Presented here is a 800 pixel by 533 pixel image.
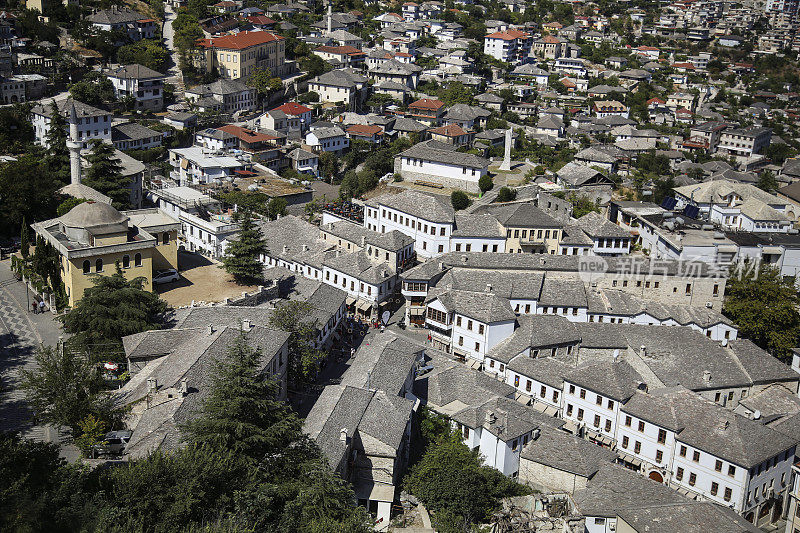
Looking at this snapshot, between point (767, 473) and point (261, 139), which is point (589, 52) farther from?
point (767, 473)

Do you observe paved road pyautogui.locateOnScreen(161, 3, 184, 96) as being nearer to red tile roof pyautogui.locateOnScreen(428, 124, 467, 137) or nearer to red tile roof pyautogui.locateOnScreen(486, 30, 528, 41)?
red tile roof pyautogui.locateOnScreen(428, 124, 467, 137)

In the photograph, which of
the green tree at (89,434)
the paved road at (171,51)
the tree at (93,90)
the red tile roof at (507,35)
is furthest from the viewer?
the red tile roof at (507,35)

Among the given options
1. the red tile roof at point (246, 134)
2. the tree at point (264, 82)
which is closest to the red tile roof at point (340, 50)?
the tree at point (264, 82)

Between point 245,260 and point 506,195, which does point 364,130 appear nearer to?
point 506,195

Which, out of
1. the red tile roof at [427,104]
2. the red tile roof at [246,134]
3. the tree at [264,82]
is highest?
the tree at [264,82]

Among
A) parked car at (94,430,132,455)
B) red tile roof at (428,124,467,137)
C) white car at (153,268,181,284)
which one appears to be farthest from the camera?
red tile roof at (428,124,467,137)

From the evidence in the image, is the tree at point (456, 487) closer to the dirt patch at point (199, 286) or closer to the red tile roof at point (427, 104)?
the dirt patch at point (199, 286)

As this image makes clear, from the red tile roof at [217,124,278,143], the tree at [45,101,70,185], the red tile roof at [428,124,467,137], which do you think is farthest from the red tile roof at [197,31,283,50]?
the tree at [45,101,70,185]

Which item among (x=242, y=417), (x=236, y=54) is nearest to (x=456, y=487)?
(x=242, y=417)
